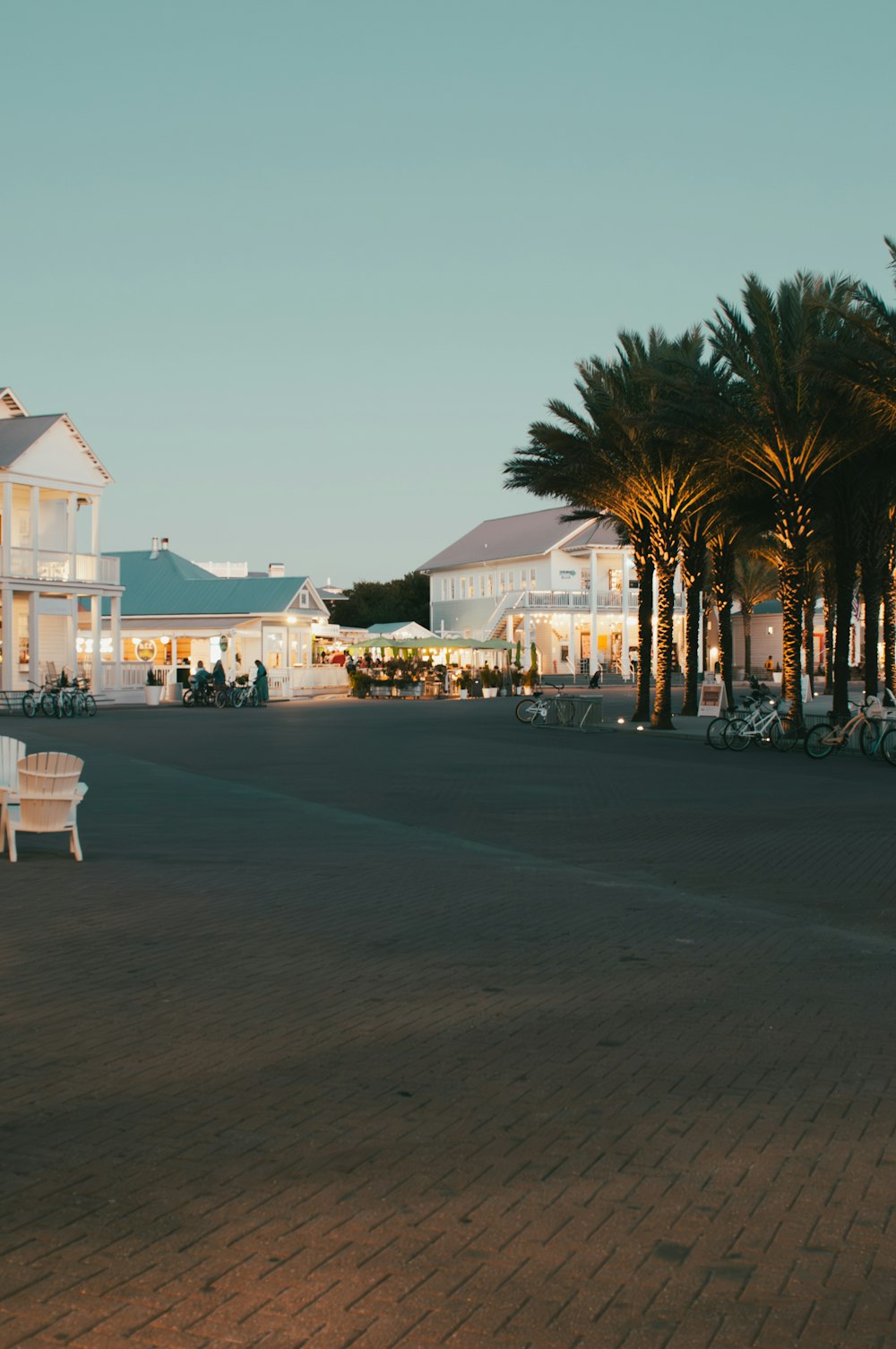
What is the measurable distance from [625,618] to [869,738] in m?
56.9

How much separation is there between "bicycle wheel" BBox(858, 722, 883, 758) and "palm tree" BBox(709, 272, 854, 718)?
279 cm

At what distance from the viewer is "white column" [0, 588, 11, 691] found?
44594 millimetres

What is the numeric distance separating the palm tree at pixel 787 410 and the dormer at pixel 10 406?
28.0 meters

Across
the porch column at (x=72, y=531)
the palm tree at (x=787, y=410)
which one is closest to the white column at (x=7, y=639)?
the porch column at (x=72, y=531)

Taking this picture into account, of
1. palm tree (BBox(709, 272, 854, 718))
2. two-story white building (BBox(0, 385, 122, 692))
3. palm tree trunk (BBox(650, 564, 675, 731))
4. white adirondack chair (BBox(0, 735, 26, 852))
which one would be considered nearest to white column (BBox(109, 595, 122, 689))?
two-story white building (BBox(0, 385, 122, 692))

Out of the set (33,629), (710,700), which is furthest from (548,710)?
(33,629)

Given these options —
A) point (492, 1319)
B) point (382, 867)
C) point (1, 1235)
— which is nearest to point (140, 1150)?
point (1, 1235)

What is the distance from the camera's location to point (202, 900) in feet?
33.0

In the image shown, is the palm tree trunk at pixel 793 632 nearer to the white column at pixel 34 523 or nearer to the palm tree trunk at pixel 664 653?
the palm tree trunk at pixel 664 653

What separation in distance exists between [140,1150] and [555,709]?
3271cm

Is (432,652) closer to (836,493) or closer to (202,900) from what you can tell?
(836,493)

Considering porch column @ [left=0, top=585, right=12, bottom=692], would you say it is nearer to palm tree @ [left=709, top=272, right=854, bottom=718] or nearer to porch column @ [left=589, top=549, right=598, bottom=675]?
palm tree @ [left=709, top=272, right=854, bottom=718]

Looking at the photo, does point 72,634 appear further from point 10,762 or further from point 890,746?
point 10,762

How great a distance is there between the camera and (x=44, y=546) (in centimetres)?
4884
